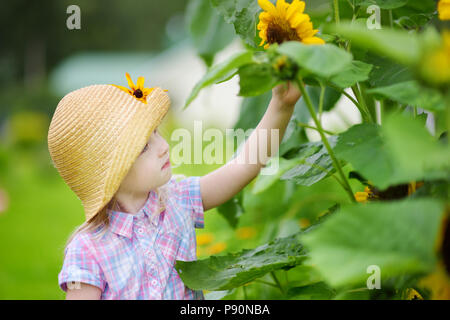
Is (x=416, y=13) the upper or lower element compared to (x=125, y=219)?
upper

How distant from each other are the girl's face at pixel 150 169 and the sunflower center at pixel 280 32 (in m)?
0.26

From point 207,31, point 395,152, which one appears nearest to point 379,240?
point 395,152

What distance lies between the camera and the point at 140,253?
0.83 meters

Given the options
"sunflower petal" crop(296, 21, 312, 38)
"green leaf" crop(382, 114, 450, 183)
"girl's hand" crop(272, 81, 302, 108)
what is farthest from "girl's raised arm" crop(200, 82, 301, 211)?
"green leaf" crop(382, 114, 450, 183)

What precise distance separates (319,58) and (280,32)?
0.56ft

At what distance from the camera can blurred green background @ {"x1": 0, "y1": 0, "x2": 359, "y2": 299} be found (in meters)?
1.57

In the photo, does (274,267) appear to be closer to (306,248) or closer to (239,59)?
(306,248)

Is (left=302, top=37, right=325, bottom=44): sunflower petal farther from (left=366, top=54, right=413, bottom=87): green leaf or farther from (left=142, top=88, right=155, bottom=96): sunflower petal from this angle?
(left=142, top=88, right=155, bottom=96): sunflower petal

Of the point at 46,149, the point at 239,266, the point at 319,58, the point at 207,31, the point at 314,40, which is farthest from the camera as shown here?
the point at 46,149

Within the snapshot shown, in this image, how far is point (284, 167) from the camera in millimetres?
563

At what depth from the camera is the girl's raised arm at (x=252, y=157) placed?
78cm

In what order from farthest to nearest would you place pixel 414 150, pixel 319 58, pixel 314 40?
1. pixel 314 40
2. pixel 319 58
3. pixel 414 150

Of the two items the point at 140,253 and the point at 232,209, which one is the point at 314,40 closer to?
the point at 140,253

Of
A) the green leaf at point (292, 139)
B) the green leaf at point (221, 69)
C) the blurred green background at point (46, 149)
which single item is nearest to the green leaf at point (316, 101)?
the green leaf at point (292, 139)
